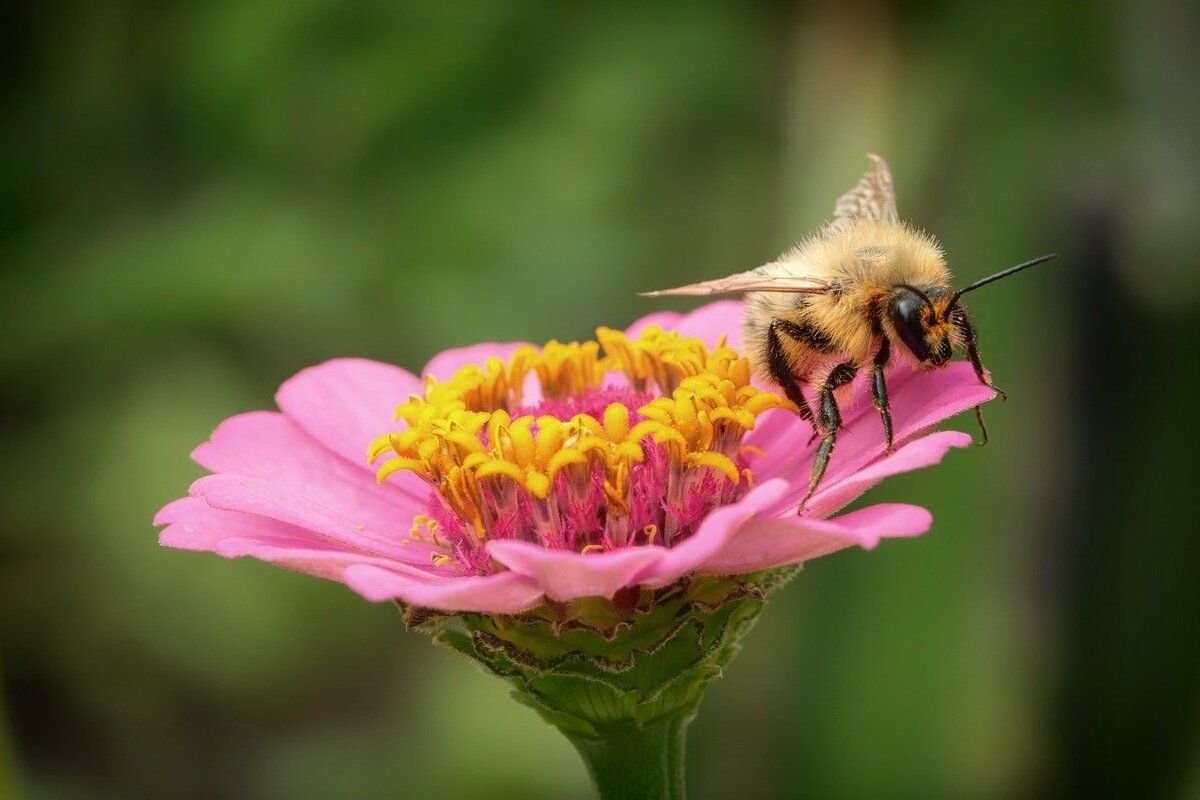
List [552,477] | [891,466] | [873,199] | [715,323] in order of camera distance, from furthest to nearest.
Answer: [715,323]
[873,199]
[552,477]
[891,466]

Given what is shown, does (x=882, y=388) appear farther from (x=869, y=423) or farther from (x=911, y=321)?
(x=869, y=423)

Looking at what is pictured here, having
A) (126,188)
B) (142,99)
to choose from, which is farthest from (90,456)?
(142,99)

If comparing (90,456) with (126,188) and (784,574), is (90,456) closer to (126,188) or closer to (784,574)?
(126,188)

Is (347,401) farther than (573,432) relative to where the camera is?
Yes

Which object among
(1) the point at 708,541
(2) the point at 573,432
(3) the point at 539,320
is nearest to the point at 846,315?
(2) the point at 573,432

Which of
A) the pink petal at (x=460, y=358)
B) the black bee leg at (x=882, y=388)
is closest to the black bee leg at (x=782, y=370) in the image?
the black bee leg at (x=882, y=388)

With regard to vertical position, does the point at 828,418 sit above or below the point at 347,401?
below
